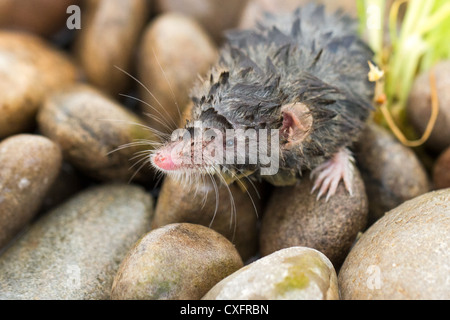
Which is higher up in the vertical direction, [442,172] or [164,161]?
[164,161]

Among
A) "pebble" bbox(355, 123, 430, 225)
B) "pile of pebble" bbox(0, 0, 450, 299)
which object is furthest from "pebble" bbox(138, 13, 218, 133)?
"pebble" bbox(355, 123, 430, 225)

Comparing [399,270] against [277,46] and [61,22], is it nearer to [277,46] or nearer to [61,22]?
[277,46]

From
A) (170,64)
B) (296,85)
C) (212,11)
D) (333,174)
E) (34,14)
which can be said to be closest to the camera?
(296,85)

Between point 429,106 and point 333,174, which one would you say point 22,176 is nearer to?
point 333,174

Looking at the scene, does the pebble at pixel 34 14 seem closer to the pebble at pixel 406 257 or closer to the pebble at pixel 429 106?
the pebble at pixel 429 106

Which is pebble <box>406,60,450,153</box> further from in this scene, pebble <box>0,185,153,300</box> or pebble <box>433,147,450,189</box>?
pebble <box>0,185,153,300</box>

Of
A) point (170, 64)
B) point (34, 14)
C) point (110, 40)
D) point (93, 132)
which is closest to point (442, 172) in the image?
point (170, 64)

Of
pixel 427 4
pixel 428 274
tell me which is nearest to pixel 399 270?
pixel 428 274

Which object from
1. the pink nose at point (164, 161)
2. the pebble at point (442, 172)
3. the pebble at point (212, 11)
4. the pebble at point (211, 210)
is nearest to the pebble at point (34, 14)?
the pebble at point (212, 11)
